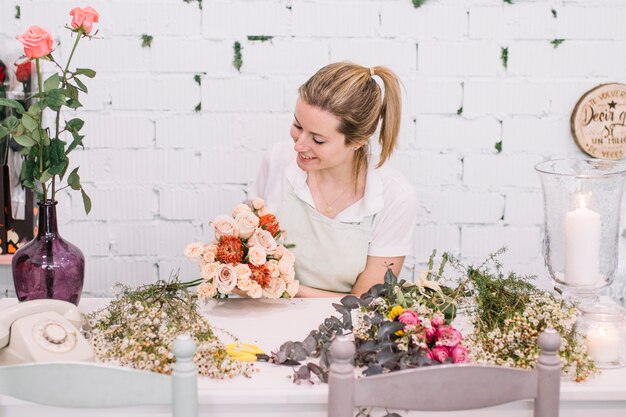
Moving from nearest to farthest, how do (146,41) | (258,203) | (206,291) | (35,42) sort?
(35,42), (206,291), (258,203), (146,41)

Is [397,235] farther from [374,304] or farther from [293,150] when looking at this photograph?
[374,304]

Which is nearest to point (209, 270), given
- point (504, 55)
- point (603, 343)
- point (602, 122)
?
point (603, 343)

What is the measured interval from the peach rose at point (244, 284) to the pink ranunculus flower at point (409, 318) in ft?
1.15

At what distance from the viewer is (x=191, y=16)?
222cm

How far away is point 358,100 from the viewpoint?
1965mm

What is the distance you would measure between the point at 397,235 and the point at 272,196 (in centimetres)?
34

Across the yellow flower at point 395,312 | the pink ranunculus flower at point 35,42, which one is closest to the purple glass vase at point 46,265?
the pink ranunculus flower at point 35,42

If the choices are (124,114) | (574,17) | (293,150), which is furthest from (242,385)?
(574,17)

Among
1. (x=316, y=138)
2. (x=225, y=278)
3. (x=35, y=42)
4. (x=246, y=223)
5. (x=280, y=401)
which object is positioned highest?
(x=35, y=42)

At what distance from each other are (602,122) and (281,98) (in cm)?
90

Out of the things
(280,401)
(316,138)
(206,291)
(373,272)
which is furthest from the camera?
(373,272)

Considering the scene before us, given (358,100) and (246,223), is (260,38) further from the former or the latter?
(246,223)

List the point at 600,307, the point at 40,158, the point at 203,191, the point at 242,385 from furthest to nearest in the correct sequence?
the point at 203,191 → the point at 40,158 → the point at 600,307 → the point at 242,385

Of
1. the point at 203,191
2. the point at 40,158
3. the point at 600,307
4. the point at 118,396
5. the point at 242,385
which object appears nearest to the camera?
the point at 118,396
